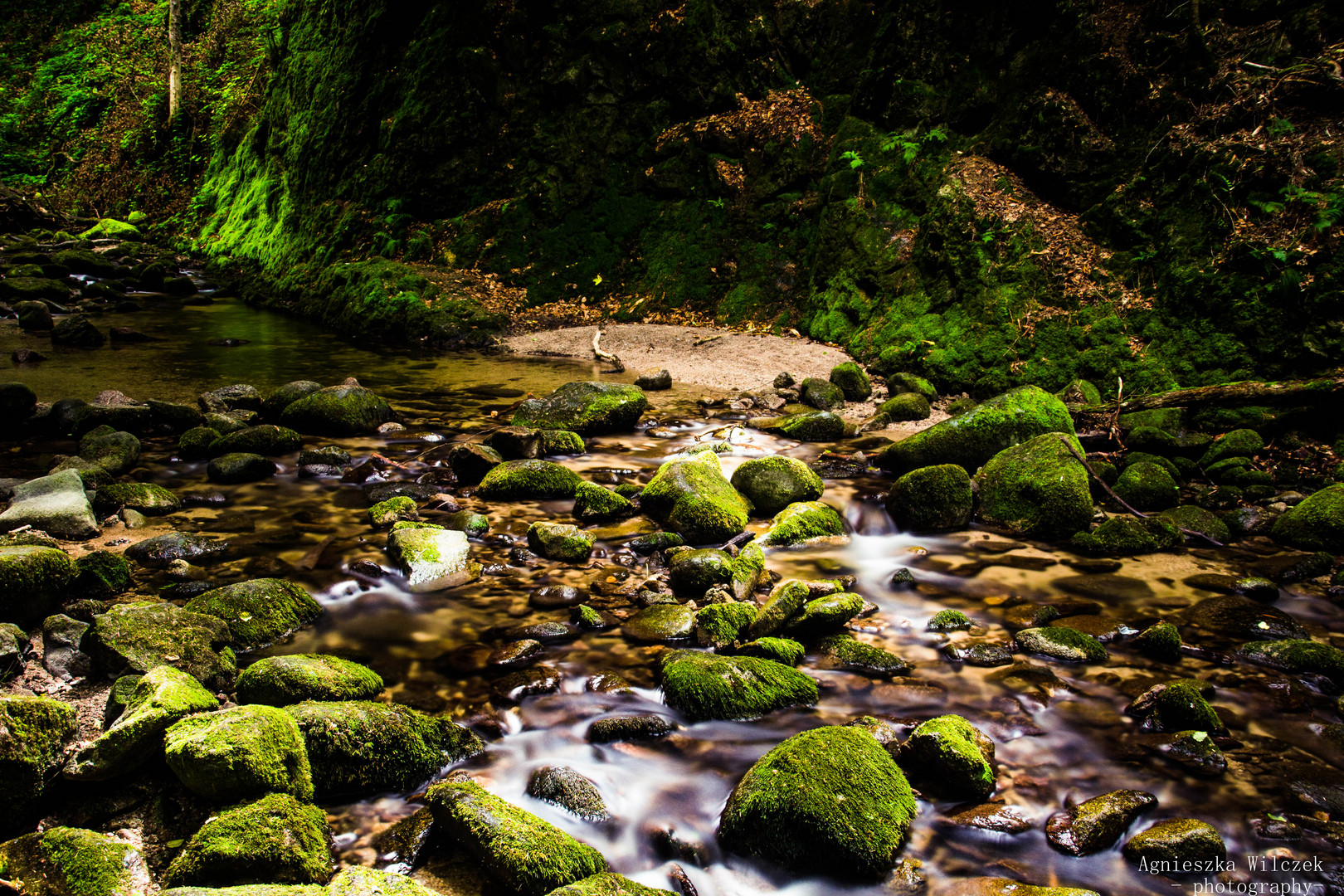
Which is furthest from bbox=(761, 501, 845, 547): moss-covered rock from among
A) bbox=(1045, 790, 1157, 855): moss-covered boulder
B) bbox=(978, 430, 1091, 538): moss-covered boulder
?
bbox=(1045, 790, 1157, 855): moss-covered boulder

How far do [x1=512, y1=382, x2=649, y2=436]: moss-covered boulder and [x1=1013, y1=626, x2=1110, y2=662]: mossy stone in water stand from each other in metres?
5.94

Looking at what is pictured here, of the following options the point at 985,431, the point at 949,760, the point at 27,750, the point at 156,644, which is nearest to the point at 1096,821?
the point at 949,760

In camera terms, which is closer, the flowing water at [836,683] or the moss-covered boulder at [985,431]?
the flowing water at [836,683]

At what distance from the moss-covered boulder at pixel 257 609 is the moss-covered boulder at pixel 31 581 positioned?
0.72m

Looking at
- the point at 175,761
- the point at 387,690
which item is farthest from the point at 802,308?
the point at 175,761

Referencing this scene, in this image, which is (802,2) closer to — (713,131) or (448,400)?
(713,131)

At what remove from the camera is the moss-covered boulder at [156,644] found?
365 centimetres

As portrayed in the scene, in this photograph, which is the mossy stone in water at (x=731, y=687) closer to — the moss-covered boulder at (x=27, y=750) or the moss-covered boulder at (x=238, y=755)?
the moss-covered boulder at (x=238, y=755)

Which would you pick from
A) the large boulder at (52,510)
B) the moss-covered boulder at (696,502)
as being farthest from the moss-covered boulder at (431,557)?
the large boulder at (52,510)

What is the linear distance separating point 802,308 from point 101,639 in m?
12.7

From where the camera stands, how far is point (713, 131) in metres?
16.0

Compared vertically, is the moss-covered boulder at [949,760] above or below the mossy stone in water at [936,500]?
below

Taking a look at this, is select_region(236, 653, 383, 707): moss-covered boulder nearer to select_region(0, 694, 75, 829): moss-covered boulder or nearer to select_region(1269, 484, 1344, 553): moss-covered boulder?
select_region(0, 694, 75, 829): moss-covered boulder

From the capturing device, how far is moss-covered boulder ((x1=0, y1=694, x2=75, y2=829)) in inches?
105
